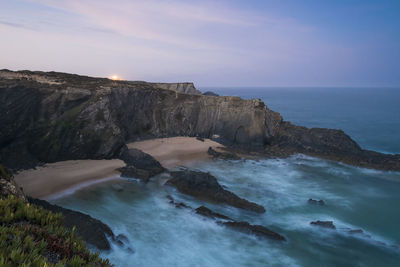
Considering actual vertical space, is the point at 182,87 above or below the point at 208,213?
above

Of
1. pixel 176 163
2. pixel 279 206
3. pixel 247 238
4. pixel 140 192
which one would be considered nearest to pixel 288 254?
pixel 247 238

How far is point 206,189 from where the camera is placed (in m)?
26.2

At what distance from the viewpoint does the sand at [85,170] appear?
25234 millimetres

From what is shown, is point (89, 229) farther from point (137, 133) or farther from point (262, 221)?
point (137, 133)

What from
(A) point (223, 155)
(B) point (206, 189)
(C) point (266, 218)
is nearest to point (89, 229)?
Answer: (B) point (206, 189)

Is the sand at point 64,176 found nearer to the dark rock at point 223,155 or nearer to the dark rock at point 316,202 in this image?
the dark rock at point 223,155

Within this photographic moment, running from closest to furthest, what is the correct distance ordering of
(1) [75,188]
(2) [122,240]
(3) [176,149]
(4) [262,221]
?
(2) [122,240]
(4) [262,221]
(1) [75,188]
(3) [176,149]

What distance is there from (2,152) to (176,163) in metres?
18.8

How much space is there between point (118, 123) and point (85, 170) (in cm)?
1228

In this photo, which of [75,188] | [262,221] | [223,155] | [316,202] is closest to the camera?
[262,221]

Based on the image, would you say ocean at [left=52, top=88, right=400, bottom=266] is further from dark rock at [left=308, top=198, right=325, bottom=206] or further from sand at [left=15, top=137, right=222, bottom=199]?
sand at [left=15, top=137, right=222, bottom=199]

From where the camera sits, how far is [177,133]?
47.1 meters

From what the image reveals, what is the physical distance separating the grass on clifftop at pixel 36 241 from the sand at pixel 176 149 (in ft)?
86.6

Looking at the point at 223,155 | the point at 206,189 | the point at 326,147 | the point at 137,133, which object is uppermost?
the point at 326,147
